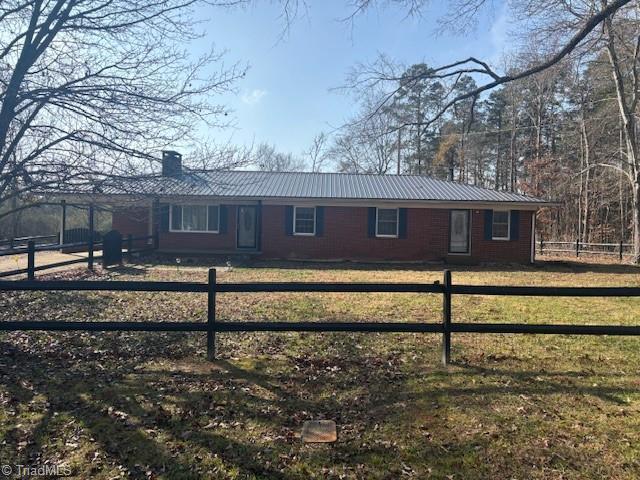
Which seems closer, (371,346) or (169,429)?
(169,429)

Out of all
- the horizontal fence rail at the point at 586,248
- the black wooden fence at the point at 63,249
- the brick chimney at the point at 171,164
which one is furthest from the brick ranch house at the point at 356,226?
the brick chimney at the point at 171,164

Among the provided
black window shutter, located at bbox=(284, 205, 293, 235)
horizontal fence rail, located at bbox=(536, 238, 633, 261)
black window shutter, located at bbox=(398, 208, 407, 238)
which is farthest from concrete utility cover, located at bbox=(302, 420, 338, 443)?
horizontal fence rail, located at bbox=(536, 238, 633, 261)

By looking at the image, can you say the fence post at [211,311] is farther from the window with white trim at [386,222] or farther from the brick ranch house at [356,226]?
the window with white trim at [386,222]

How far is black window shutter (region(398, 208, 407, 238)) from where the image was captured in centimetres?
1809

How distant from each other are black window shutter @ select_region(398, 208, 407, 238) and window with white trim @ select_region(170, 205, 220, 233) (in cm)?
782

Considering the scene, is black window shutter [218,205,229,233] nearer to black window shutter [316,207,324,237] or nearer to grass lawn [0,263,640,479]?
black window shutter [316,207,324,237]

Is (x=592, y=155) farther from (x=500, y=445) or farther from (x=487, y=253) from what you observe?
(x=500, y=445)

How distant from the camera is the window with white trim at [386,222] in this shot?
18.2 metres

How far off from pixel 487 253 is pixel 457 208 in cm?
232

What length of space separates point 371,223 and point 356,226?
0.65 metres

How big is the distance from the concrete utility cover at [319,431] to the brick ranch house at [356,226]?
14037 millimetres

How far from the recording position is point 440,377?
4980 mm

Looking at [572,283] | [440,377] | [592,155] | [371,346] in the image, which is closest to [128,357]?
[371,346]

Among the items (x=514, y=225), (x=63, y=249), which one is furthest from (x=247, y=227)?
(x=514, y=225)
